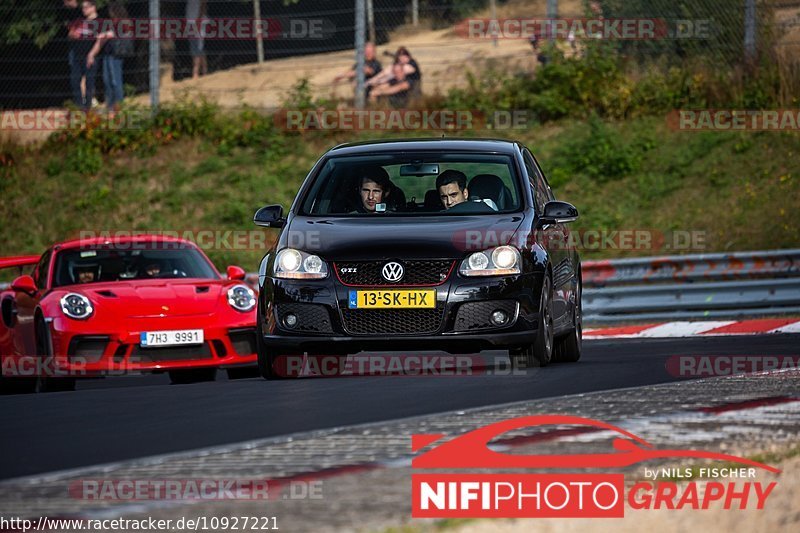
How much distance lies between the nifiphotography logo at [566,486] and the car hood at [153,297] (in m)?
6.89

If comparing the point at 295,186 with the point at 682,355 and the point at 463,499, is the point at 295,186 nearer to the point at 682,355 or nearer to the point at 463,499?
the point at 682,355

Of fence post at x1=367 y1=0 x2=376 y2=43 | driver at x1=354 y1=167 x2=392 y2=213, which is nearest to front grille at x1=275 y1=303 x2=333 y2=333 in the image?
driver at x1=354 y1=167 x2=392 y2=213

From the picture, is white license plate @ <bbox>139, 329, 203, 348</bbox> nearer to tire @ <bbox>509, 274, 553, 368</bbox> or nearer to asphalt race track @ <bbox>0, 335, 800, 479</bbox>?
asphalt race track @ <bbox>0, 335, 800, 479</bbox>

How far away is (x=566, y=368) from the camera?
30.8 ft

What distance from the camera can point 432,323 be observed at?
8812 mm

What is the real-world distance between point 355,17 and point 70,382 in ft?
38.1

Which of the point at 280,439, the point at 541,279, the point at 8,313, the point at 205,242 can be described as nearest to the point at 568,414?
the point at 280,439

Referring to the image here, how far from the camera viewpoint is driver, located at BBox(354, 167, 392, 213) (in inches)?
394

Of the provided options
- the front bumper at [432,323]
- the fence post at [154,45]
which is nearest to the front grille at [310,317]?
the front bumper at [432,323]

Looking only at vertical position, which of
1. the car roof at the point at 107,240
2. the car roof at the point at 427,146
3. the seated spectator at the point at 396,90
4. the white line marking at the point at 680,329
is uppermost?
the seated spectator at the point at 396,90

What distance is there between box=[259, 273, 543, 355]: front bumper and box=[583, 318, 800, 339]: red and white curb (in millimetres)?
5451

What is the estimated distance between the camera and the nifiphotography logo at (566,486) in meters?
3.57

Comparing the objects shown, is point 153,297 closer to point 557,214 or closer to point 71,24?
point 557,214

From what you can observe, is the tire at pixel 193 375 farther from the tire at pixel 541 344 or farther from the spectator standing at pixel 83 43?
the spectator standing at pixel 83 43
